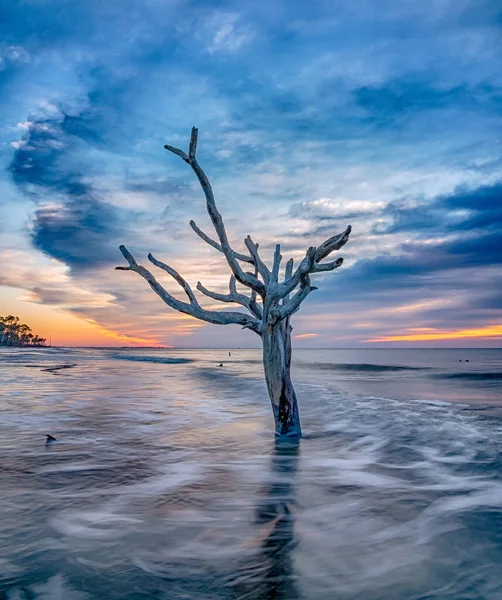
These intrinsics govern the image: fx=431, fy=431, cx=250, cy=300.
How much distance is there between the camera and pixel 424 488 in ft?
18.6

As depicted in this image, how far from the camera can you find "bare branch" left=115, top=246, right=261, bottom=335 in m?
8.27

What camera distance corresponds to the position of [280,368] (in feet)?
26.2

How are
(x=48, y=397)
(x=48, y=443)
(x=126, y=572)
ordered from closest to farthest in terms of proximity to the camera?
(x=126, y=572), (x=48, y=443), (x=48, y=397)

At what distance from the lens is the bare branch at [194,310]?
8.27m

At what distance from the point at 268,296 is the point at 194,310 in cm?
152

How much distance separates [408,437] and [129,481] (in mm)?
6165

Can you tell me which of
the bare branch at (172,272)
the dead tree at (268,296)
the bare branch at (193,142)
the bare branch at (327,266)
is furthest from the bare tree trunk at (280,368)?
the bare branch at (193,142)

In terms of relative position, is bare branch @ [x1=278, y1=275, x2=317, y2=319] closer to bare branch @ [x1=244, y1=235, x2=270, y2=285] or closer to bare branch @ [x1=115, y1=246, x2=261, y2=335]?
bare branch @ [x1=115, y1=246, x2=261, y2=335]

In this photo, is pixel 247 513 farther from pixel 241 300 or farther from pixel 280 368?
pixel 241 300

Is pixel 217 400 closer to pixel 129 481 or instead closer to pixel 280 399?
pixel 280 399

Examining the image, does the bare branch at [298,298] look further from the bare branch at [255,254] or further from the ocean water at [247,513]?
the ocean water at [247,513]

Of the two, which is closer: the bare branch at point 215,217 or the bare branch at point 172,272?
the bare branch at point 215,217

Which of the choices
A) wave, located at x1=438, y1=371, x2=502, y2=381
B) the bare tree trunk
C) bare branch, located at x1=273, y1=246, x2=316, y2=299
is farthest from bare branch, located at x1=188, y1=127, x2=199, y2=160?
wave, located at x1=438, y1=371, x2=502, y2=381

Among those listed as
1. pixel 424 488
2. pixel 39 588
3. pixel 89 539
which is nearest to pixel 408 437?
pixel 424 488
